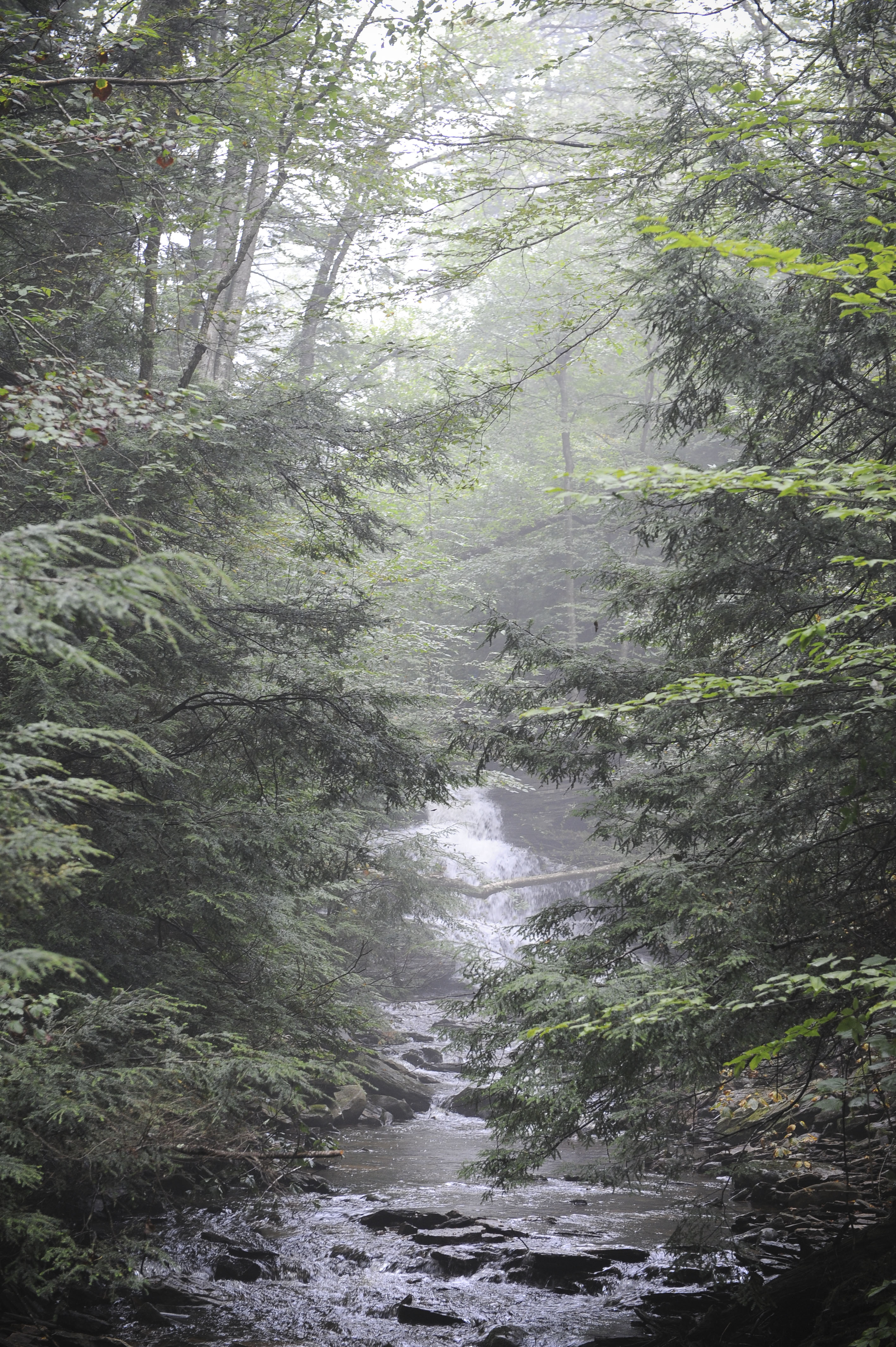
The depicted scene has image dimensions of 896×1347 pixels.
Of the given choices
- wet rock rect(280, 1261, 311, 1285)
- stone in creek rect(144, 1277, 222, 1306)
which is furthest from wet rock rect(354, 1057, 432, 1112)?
stone in creek rect(144, 1277, 222, 1306)

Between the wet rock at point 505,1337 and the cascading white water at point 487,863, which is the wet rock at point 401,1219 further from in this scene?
the cascading white water at point 487,863

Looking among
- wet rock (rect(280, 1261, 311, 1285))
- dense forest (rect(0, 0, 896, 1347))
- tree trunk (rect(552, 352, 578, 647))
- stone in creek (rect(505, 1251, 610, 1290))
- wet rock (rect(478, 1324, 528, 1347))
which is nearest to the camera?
A: dense forest (rect(0, 0, 896, 1347))

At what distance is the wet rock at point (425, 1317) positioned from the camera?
586 cm

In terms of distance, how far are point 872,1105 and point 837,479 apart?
489cm

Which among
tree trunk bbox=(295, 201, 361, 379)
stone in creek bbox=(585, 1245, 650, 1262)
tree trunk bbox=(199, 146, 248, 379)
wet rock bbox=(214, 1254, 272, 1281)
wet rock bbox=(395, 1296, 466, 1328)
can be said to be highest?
tree trunk bbox=(295, 201, 361, 379)

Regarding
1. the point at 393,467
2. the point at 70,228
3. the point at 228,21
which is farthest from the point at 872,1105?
the point at 228,21

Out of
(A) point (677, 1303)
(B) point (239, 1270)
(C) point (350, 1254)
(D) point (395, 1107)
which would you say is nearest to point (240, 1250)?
(B) point (239, 1270)

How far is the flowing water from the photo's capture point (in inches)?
226

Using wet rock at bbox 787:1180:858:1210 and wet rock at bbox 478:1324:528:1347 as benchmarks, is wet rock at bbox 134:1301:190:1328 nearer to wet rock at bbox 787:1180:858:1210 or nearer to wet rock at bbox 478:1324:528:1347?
wet rock at bbox 478:1324:528:1347

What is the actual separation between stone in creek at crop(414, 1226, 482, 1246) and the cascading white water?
8.97m

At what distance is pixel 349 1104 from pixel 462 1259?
519cm

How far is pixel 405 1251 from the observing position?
23.5 ft

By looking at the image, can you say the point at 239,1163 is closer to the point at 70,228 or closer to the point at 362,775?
the point at 362,775

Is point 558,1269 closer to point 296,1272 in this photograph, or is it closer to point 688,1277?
point 688,1277
